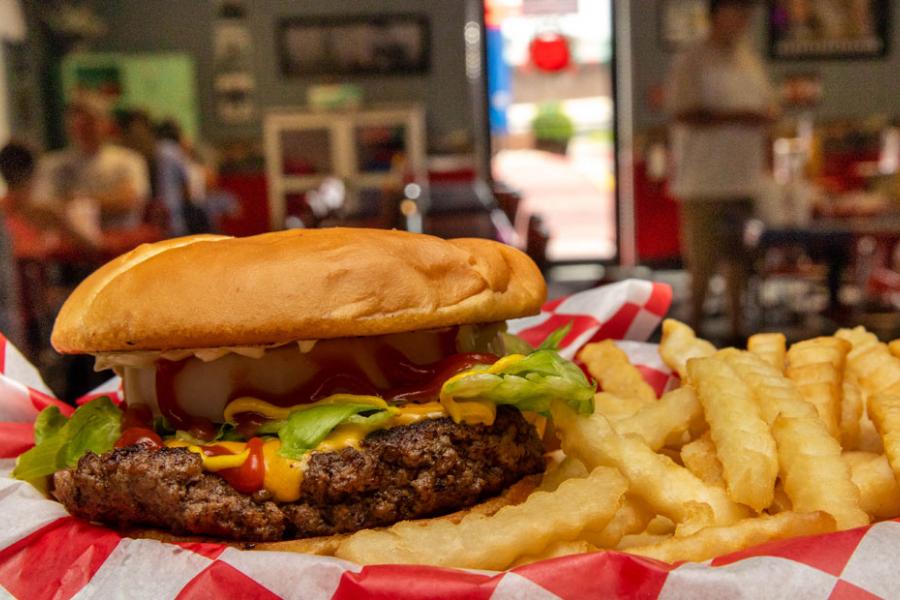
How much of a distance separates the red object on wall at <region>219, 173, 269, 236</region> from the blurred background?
0.01 metres

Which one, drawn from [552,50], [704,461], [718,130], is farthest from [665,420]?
[552,50]

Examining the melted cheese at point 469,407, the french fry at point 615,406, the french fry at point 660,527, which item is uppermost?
the melted cheese at point 469,407

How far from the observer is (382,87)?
8.16m

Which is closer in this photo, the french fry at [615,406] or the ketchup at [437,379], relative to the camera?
the ketchup at [437,379]

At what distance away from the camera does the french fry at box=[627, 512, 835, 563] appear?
1.35m

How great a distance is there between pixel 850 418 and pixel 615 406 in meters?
0.46

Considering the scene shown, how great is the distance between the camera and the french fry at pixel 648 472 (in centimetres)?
153

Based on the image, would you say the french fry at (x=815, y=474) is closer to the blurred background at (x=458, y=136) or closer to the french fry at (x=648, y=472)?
the french fry at (x=648, y=472)

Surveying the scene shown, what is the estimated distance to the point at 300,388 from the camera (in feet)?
5.50

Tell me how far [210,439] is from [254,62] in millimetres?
6916

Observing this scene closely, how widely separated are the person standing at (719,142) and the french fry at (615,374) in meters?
4.21

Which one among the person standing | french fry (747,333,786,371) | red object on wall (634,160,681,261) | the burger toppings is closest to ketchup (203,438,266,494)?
the burger toppings

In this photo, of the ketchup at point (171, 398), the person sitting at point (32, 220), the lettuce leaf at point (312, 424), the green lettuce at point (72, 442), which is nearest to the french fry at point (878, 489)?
the lettuce leaf at point (312, 424)

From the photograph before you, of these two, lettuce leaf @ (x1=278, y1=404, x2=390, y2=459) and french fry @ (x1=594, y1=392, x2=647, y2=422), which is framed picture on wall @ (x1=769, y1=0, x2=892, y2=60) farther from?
lettuce leaf @ (x1=278, y1=404, x2=390, y2=459)
